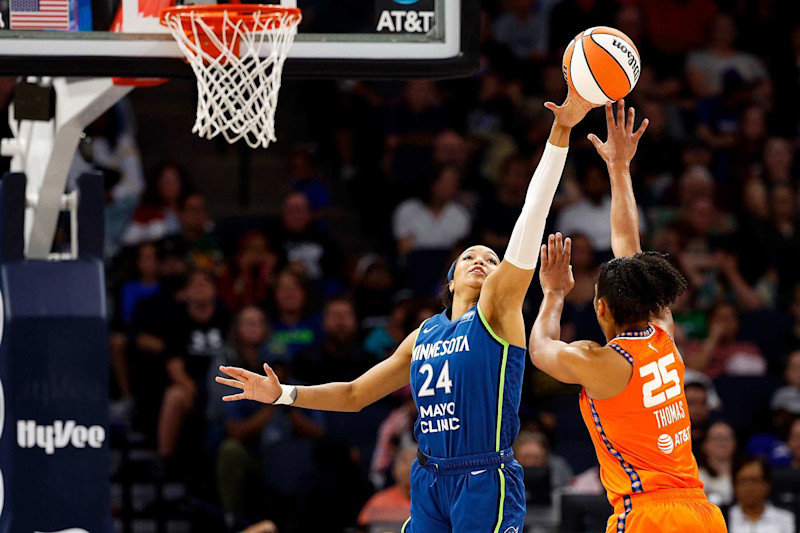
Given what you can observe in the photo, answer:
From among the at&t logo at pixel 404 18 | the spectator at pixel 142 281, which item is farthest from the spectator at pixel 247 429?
the at&t logo at pixel 404 18

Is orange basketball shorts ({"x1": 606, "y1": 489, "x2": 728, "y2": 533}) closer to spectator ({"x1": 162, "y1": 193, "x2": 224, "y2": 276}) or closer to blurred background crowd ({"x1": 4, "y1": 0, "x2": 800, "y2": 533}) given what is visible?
blurred background crowd ({"x1": 4, "y1": 0, "x2": 800, "y2": 533})

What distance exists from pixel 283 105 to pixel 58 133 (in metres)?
6.78

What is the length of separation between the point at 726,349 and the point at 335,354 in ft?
11.0

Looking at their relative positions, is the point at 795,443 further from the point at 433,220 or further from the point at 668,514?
the point at 668,514

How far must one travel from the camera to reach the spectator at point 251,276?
10.8m

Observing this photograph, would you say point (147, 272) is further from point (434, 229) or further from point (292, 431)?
point (434, 229)

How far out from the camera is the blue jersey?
541cm

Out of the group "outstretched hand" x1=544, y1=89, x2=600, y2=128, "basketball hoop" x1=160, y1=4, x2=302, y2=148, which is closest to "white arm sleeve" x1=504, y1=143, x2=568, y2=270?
"outstretched hand" x1=544, y1=89, x2=600, y2=128

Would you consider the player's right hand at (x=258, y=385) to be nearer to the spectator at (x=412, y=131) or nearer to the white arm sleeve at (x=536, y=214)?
the white arm sleeve at (x=536, y=214)

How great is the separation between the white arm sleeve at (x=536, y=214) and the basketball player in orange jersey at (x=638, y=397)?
29 cm

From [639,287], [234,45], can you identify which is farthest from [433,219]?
[639,287]

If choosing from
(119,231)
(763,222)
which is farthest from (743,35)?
(119,231)

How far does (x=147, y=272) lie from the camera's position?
1053cm

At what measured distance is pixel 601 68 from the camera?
17.3ft
